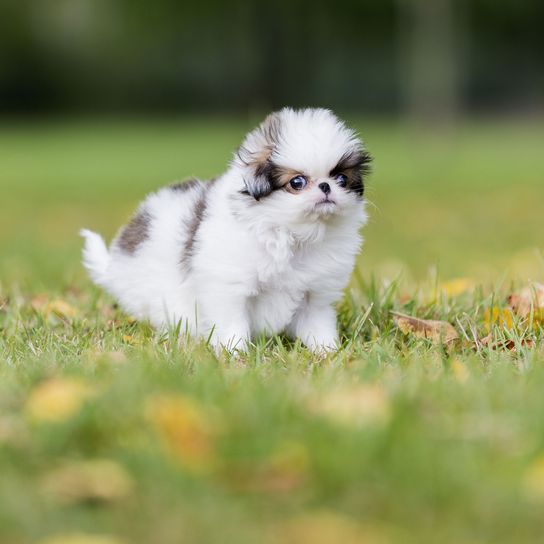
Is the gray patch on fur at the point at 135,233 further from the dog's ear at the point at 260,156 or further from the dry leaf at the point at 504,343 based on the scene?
the dry leaf at the point at 504,343

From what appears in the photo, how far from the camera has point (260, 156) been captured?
3.44 m

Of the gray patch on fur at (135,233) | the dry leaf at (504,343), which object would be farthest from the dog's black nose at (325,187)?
the gray patch on fur at (135,233)

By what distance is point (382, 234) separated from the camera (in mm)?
9055

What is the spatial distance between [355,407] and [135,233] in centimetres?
179

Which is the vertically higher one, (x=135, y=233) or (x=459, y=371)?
(x=135, y=233)

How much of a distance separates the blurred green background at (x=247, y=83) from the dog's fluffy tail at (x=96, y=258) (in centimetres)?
1008

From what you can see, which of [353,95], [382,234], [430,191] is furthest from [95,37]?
[382,234]

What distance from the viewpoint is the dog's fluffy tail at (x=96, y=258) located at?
428 centimetres

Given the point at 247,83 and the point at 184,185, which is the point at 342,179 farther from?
the point at 247,83

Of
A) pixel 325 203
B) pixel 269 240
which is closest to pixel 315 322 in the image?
pixel 269 240

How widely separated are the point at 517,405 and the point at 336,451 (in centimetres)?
62

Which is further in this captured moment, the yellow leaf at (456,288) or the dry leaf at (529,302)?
the yellow leaf at (456,288)

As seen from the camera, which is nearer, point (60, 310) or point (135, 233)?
point (135, 233)

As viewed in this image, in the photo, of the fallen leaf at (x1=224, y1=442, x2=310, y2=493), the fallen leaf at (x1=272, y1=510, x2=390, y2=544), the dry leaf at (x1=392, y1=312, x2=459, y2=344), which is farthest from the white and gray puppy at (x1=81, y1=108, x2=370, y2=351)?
the fallen leaf at (x1=272, y1=510, x2=390, y2=544)
